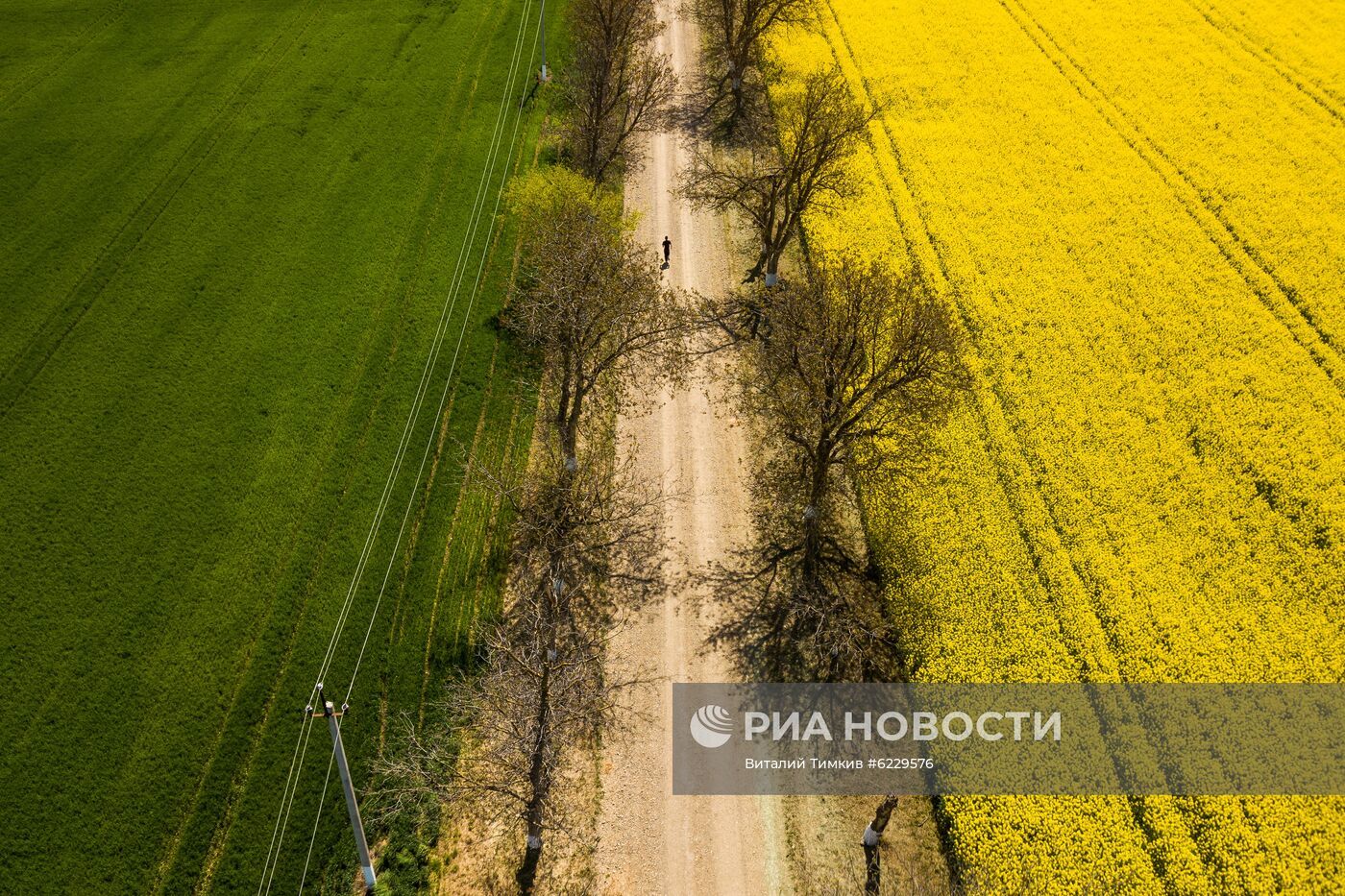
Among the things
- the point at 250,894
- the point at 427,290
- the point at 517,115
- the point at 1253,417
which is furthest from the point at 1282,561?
the point at 517,115

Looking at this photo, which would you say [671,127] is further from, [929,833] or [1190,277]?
[929,833]

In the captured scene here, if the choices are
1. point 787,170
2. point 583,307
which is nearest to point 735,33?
point 787,170

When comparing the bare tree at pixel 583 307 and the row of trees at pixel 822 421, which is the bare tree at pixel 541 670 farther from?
the row of trees at pixel 822 421

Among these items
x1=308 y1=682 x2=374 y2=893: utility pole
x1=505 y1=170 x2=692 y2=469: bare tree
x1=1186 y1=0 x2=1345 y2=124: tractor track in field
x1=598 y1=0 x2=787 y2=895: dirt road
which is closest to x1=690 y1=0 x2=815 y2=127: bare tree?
x1=505 y1=170 x2=692 y2=469: bare tree

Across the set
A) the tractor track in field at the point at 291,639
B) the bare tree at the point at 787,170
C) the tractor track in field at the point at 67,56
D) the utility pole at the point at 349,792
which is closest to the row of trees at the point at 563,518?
the utility pole at the point at 349,792

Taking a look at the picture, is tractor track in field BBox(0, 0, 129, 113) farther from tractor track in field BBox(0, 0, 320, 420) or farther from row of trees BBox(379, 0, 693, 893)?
row of trees BBox(379, 0, 693, 893)

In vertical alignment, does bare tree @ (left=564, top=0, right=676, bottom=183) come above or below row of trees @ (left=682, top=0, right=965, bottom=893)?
above

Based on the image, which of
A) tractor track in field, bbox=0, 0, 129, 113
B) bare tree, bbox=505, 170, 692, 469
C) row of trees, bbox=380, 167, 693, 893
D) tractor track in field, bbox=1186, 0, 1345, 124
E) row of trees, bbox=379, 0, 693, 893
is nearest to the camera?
row of trees, bbox=380, 167, 693, 893

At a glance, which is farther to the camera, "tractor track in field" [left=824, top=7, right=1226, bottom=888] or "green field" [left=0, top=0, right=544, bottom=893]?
"tractor track in field" [left=824, top=7, right=1226, bottom=888]

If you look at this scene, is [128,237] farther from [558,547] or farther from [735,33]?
[735,33]
